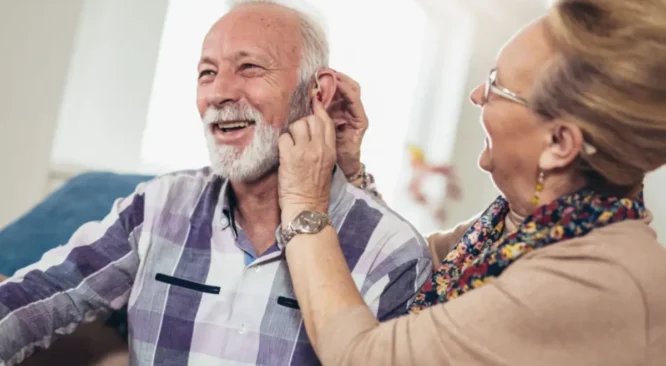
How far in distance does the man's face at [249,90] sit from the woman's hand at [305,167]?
0.09 meters

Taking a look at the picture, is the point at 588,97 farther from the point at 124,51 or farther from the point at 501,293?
the point at 124,51

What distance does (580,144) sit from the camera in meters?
0.96

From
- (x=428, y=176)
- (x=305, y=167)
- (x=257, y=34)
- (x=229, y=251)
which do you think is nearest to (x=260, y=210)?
(x=229, y=251)

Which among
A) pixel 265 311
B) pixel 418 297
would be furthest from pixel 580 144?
pixel 265 311

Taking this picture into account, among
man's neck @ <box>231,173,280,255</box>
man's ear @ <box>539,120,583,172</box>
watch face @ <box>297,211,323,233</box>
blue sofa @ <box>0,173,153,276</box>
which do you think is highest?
man's ear @ <box>539,120,583,172</box>

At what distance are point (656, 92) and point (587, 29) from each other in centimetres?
13

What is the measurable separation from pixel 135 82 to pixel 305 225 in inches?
66.4

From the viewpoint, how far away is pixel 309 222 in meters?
1.13

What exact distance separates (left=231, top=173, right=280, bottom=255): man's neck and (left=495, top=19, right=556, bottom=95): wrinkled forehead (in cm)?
55

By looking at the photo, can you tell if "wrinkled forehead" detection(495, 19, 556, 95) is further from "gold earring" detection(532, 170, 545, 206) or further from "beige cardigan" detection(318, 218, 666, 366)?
"beige cardigan" detection(318, 218, 666, 366)

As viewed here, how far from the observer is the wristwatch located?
112 centimetres

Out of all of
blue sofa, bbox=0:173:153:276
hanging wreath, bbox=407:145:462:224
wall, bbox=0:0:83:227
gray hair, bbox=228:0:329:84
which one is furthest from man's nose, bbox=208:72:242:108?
hanging wreath, bbox=407:145:462:224

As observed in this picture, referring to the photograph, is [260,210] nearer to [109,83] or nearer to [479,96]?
[479,96]

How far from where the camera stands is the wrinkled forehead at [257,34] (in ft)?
4.37
